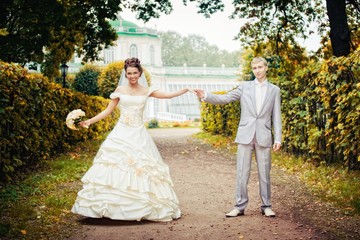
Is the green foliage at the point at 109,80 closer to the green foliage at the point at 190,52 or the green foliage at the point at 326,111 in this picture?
the green foliage at the point at 326,111

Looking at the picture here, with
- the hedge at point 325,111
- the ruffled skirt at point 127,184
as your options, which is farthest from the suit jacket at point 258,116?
the hedge at point 325,111

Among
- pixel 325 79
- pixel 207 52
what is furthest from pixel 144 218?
pixel 207 52

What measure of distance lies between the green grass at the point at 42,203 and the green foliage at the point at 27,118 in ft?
1.22

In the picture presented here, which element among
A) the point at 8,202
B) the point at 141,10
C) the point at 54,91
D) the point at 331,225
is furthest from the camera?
the point at 141,10

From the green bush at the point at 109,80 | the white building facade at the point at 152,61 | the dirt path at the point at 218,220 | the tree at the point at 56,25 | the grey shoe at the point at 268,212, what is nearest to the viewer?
the dirt path at the point at 218,220

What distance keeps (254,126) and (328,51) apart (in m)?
7.99

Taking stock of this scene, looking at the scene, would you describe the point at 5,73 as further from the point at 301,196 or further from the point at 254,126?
the point at 301,196

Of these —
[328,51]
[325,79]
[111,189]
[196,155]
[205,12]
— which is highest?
[205,12]

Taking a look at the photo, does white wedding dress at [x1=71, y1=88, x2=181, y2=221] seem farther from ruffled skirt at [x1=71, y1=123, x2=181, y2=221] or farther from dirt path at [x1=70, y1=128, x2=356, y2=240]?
dirt path at [x1=70, y1=128, x2=356, y2=240]

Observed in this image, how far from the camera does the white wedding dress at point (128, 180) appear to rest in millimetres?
4688

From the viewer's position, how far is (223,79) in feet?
170

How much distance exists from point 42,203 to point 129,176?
148cm

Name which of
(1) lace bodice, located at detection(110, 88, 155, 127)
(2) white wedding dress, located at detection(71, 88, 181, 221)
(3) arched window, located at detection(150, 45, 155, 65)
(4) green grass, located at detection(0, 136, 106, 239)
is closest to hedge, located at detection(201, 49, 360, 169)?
(2) white wedding dress, located at detection(71, 88, 181, 221)

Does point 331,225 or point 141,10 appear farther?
point 141,10
